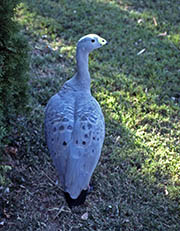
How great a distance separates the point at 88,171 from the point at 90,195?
84 centimetres

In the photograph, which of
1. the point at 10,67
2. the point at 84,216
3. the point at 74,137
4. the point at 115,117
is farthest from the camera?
the point at 115,117

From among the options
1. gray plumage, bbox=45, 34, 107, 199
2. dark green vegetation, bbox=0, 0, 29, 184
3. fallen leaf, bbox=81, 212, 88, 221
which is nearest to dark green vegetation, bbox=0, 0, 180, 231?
fallen leaf, bbox=81, 212, 88, 221

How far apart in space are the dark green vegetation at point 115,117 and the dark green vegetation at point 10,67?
1.19 feet

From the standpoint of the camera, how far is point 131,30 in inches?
Result: 260

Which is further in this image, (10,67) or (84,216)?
(84,216)

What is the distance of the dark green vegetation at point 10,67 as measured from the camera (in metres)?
3.15

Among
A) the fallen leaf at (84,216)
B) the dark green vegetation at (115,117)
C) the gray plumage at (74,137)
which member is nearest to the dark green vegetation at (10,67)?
the dark green vegetation at (115,117)

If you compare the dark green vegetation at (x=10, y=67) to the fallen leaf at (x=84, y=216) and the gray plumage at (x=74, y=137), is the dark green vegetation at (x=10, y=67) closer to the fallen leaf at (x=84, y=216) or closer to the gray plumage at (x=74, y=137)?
the gray plumage at (x=74, y=137)

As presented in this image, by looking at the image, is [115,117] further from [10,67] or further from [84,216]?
[10,67]

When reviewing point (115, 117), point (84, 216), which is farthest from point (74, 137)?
point (115, 117)

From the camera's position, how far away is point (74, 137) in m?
2.93

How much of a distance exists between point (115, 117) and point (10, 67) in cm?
195

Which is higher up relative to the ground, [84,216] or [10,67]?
[10,67]

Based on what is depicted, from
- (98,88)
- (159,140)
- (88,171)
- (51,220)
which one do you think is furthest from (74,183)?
(98,88)
